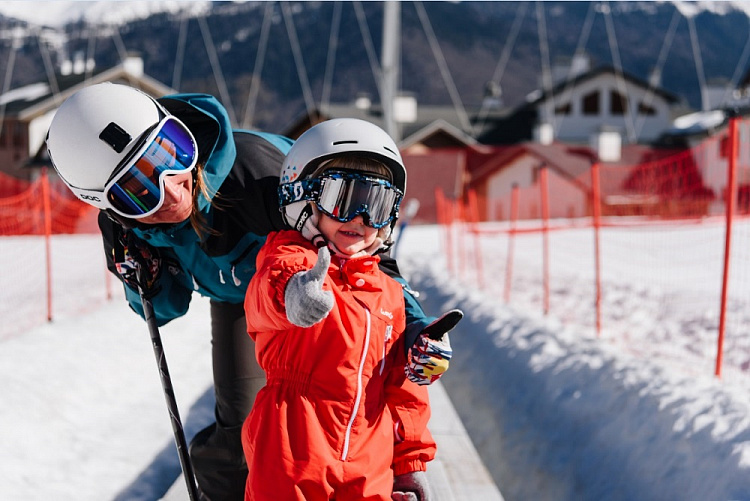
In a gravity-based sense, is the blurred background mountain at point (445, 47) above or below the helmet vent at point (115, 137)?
above

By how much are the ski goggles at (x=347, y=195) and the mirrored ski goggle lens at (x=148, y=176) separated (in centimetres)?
37

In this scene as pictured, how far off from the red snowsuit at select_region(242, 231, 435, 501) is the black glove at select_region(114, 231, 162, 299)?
1.90 feet

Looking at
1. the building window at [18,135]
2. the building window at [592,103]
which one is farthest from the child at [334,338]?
the building window at [592,103]

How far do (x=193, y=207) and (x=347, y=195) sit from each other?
52cm

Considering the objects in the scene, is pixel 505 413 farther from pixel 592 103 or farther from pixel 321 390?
pixel 592 103

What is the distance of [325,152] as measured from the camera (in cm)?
215

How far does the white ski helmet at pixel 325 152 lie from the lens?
2.16 meters

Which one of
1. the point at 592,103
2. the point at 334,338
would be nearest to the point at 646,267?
the point at 334,338

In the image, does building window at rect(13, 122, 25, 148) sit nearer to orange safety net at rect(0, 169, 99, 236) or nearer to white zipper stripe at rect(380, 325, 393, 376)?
orange safety net at rect(0, 169, 99, 236)

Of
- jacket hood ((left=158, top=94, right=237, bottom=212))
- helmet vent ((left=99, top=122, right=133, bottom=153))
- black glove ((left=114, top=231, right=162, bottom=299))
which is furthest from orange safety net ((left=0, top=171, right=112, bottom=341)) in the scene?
helmet vent ((left=99, top=122, right=133, bottom=153))

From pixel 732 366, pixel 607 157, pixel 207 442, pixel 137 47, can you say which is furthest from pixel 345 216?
pixel 137 47

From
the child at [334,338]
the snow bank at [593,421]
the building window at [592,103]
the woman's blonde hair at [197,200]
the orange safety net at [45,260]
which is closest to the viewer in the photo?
the child at [334,338]

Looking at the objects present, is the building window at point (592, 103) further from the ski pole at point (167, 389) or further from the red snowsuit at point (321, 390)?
the red snowsuit at point (321, 390)

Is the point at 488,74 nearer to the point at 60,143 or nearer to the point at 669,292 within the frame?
the point at 669,292
